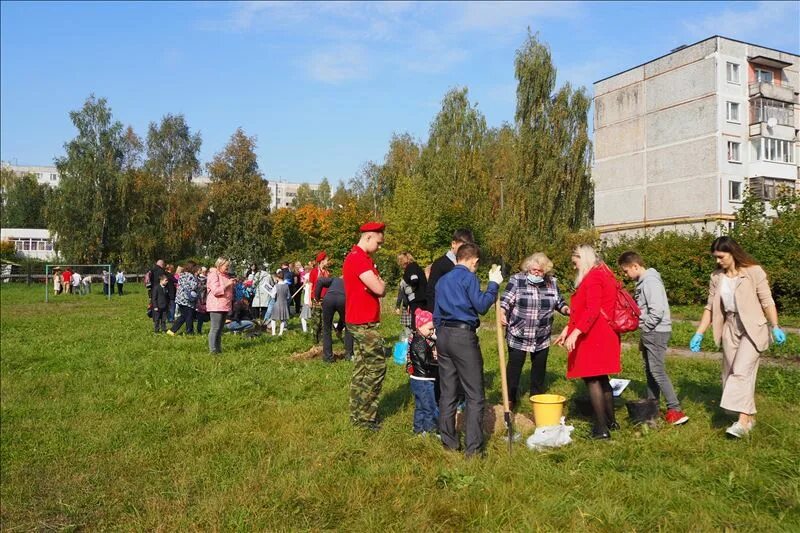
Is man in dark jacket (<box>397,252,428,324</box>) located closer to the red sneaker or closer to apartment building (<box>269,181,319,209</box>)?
the red sneaker

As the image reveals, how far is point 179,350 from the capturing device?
1274cm

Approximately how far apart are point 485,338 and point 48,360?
8565mm

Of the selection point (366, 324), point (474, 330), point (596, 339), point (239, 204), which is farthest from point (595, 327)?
point (239, 204)

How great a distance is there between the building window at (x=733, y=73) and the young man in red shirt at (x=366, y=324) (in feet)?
138

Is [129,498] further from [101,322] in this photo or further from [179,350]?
[101,322]

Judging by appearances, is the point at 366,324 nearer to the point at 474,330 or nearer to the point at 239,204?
the point at 474,330

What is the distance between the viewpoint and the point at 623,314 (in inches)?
251

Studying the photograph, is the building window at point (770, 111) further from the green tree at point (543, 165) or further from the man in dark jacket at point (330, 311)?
the man in dark jacket at point (330, 311)

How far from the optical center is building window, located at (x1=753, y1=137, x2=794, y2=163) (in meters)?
41.8

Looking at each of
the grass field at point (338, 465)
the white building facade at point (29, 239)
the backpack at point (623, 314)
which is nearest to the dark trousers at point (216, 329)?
the grass field at point (338, 465)

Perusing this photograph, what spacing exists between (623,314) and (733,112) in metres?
41.1

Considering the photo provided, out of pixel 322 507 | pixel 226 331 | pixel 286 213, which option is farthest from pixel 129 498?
pixel 286 213

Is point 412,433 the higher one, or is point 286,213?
point 286,213

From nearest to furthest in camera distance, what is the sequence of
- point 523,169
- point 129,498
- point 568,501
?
1. point 568,501
2. point 129,498
3. point 523,169
